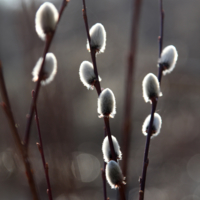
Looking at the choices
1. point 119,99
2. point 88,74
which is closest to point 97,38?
point 88,74

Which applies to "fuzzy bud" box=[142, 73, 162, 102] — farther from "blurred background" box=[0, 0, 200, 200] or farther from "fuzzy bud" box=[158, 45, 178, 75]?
"blurred background" box=[0, 0, 200, 200]

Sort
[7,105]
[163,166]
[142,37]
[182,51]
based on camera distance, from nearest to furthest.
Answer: [7,105], [163,166], [182,51], [142,37]

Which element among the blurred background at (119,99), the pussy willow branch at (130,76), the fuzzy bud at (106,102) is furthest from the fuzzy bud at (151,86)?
the blurred background at (119,99)

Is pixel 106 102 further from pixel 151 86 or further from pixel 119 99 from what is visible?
pixel 119 99

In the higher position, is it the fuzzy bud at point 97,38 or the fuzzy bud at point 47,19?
the fuzzy bud at point 47,19

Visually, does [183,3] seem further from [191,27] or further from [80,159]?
[80,159]

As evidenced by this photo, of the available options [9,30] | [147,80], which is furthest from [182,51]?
[147,80]

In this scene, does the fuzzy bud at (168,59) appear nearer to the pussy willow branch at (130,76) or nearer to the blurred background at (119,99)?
the pussy willow branch at (130,76)
